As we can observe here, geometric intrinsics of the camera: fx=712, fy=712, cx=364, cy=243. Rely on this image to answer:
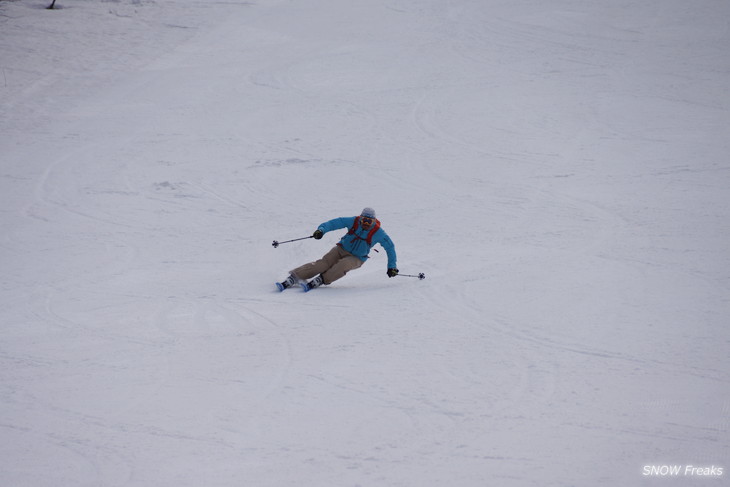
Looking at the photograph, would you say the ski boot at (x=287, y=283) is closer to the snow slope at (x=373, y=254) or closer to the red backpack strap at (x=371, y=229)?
the snow slope at (x=373, y=254)

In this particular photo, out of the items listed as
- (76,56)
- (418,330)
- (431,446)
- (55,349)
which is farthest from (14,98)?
(431,446)

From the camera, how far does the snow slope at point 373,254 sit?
5254 millimetres

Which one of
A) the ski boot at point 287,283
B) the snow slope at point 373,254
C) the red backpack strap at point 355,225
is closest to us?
the snow slope at point 373,254

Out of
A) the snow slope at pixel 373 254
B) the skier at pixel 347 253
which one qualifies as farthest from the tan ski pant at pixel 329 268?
the snow slope at pixel 373 254

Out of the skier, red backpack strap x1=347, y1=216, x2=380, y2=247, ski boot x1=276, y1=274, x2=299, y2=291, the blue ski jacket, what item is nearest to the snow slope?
ski boot x1=276, y1=274, x2=299, y2=291

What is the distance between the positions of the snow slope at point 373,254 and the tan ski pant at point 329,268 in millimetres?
268

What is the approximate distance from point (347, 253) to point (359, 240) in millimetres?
243

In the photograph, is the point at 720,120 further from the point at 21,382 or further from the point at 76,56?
the point at 76,56

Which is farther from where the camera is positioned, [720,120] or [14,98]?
[14,98]

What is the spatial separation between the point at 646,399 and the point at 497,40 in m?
16.8

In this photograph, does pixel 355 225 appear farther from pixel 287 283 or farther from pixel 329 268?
pixel 287 283

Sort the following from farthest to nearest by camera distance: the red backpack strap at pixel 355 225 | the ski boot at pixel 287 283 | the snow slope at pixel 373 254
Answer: the red backpack strap at pixel 355 225 → the ski boot at pixel 287 283 → the snow slope at pixel 373 254

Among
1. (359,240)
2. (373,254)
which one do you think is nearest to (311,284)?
(359,240)

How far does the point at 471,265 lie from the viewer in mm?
9523
